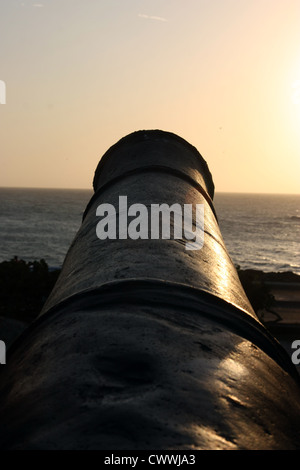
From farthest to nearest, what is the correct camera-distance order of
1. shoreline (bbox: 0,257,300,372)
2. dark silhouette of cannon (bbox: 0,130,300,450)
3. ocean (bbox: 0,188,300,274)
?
ocean (bbox: 0,188,300,274)
shoreline (bbox: 0,257,300,372)
dark silhouette of cannon (bbox: 0,130,300,450)

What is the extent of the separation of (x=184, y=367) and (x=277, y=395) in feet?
1.30

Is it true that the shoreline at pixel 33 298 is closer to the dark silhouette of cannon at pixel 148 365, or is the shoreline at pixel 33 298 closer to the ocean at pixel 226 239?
the dark silhouette of cannon at pixel 148 365

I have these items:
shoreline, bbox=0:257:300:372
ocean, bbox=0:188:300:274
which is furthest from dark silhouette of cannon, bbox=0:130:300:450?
ocean, bbox=0:188:300:274

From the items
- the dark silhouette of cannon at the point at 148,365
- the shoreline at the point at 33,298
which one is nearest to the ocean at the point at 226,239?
the shoreline at the point at 33,298

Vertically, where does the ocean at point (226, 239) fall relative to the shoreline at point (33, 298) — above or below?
above

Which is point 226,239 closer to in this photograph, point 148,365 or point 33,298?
point 33,298

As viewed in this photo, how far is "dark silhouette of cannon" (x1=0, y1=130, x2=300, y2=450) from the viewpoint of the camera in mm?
1647

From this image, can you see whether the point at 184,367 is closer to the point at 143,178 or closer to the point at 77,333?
the point at 77,333

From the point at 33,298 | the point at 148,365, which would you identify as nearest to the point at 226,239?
the point at 33,298

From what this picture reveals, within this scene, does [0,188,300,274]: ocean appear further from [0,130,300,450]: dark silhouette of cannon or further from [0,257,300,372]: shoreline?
[0,130,300,450]: dark silhouette of cannon

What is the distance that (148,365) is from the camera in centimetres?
194

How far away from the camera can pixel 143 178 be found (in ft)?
14.2

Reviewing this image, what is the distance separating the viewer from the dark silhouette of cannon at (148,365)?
1.65 meters

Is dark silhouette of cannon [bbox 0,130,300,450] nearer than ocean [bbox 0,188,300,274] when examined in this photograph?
Yes
